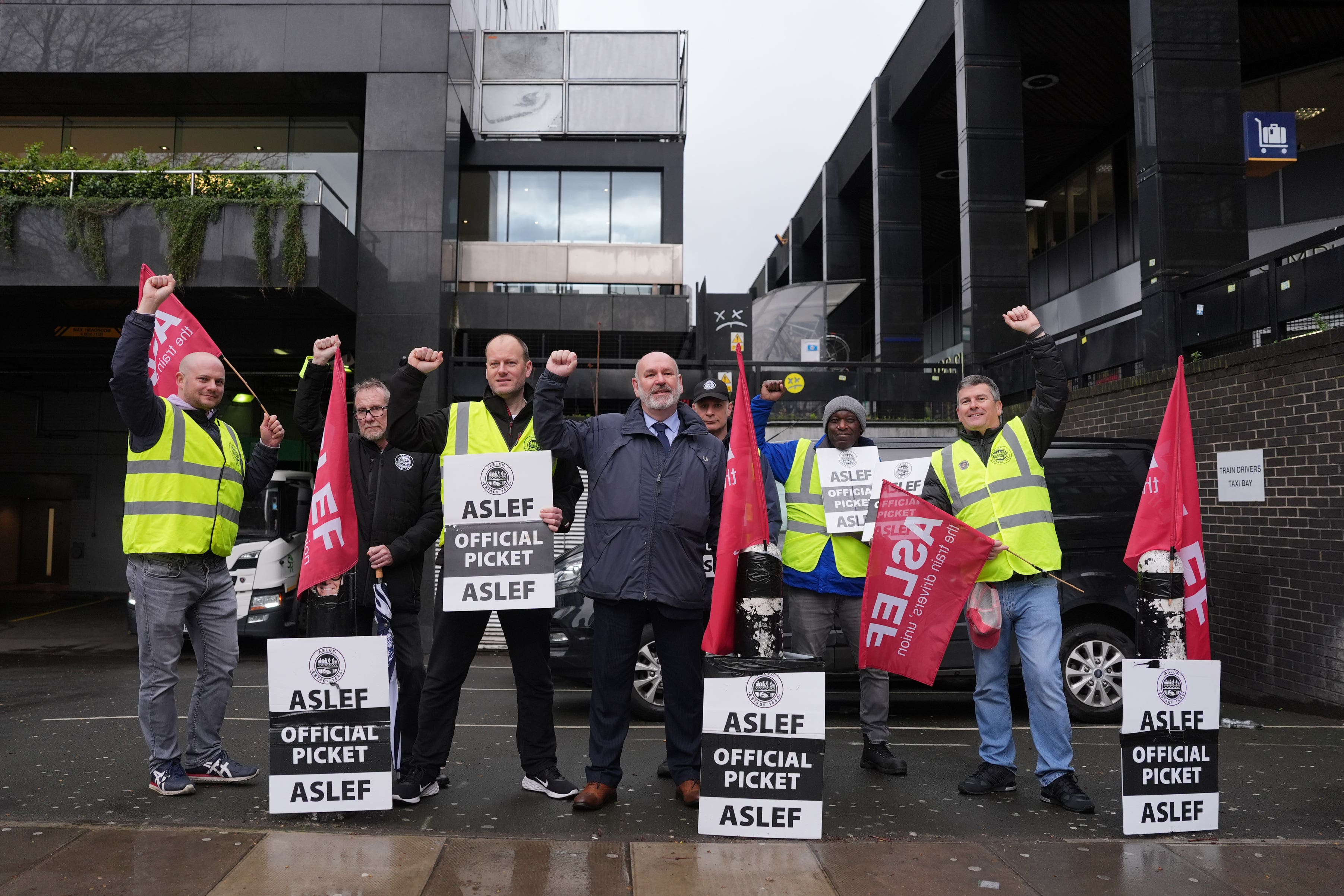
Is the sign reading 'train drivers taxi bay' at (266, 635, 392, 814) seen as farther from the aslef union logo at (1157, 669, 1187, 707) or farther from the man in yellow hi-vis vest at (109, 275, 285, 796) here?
the aslef union logo at (1157, 669, 1187, 707)

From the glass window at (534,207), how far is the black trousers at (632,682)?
56.1ft

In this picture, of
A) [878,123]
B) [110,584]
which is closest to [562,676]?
[110,584]

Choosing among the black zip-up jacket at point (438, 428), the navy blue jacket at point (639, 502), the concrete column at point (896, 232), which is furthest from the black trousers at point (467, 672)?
the concrete column at point (896, 232)

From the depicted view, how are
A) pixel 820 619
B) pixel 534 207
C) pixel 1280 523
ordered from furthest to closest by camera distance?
pixel 534 207 < pixel 1280 523 < pixel 820 619

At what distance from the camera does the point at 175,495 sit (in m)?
4.80

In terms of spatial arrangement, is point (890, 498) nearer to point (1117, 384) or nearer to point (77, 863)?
point (77, 863)

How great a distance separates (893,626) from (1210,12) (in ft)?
32.1

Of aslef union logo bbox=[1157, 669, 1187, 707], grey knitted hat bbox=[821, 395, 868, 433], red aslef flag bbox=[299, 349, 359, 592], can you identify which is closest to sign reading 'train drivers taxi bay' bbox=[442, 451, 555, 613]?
red aslef flag bbox=[299, 349, 359, 592]

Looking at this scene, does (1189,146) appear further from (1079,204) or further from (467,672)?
(1079,204)

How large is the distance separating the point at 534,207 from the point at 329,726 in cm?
1788

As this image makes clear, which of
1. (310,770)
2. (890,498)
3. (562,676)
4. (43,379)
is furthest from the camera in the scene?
(43,379)

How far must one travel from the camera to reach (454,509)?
4727 mm

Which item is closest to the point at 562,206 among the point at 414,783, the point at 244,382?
the point at 244,382

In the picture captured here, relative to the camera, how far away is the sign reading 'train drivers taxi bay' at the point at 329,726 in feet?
14.4
